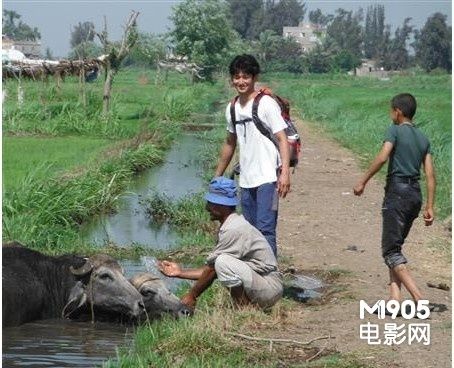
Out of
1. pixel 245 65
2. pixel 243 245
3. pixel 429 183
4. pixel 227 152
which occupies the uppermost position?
pixel 245 65

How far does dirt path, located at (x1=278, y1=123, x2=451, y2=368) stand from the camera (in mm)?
5332

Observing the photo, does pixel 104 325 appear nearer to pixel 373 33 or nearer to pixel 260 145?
pixel 260 145

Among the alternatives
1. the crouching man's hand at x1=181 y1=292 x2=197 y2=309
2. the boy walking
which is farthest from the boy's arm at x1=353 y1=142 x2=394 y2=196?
the crouching man's hand at x1=181 y1=292 x2=197 y2=309

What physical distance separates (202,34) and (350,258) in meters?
42.8

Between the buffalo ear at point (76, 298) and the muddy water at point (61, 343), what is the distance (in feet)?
0.33

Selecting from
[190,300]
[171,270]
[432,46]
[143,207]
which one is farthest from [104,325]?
[432,46]

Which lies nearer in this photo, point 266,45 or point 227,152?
point 227,152

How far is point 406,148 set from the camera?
20.1 feet

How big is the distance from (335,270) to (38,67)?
2015 cm

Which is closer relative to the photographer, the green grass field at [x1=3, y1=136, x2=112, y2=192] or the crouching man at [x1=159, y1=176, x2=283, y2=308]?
the crouching man at [x1=159, y1=176, x2=283, y2=308]

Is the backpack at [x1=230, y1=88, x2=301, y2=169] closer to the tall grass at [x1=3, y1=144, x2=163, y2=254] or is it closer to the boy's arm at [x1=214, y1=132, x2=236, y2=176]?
the boy's arm at [x1=214, y1=132, x2=236, y2=176]

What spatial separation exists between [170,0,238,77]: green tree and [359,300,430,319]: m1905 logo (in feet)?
143

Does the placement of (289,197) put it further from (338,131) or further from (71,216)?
(338,131)

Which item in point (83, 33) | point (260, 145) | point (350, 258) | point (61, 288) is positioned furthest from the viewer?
point (83, 33)
